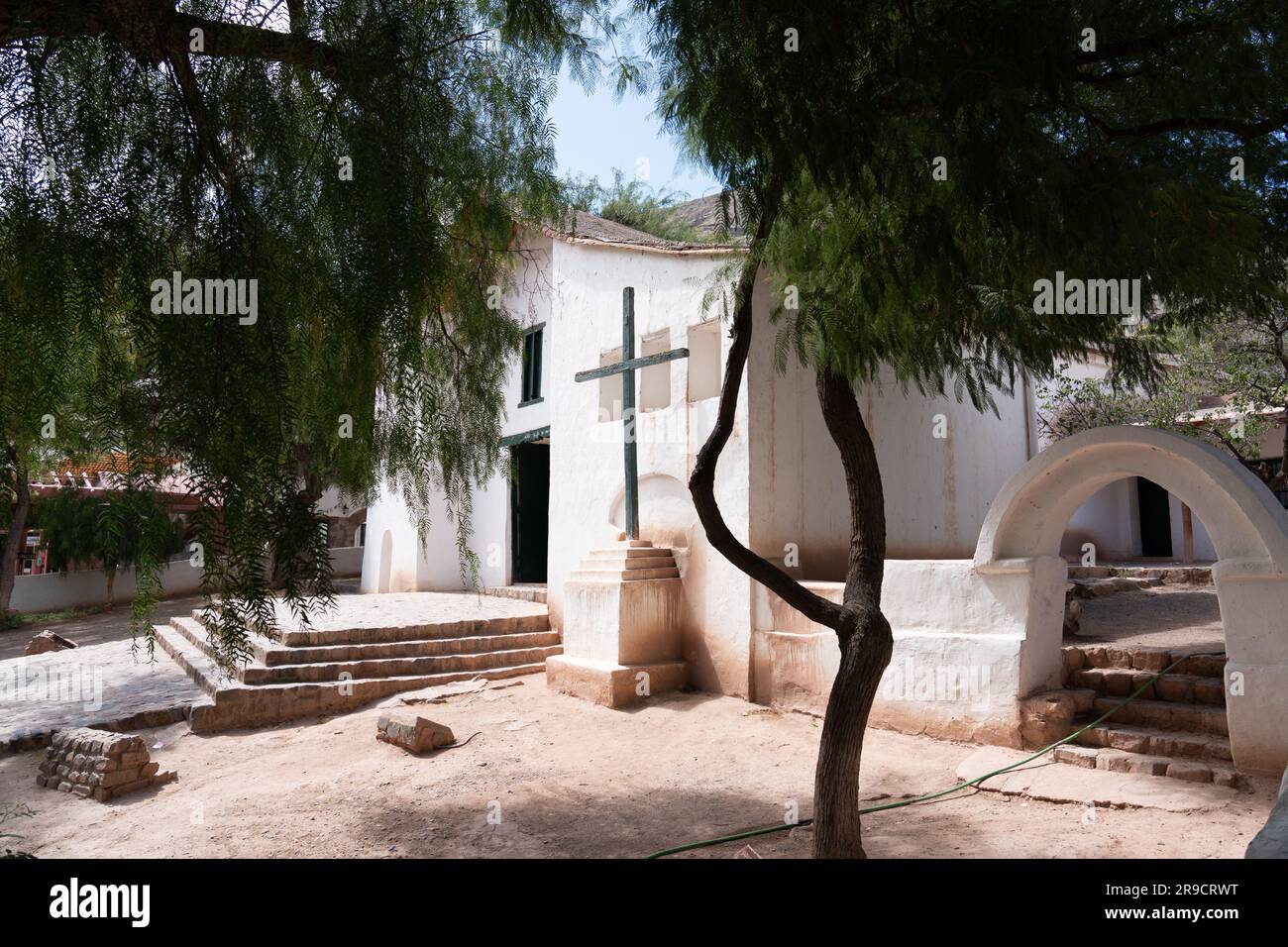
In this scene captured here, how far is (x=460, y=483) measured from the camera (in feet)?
17.6

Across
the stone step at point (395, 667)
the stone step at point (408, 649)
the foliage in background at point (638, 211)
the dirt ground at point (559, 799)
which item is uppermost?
the foliage in background at point (638, 211)

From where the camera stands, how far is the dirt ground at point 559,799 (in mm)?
5055

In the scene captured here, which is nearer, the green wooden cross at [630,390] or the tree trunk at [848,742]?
the tree trunk at [848,742]

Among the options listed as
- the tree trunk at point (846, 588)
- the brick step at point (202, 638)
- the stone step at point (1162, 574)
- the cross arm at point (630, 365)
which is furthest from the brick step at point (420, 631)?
the stone step at point (1162, 574)

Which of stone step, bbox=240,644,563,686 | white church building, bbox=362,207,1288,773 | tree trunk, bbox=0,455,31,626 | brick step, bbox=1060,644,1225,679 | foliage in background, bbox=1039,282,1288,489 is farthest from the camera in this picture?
tree trunk, bbox=0,455,31,626

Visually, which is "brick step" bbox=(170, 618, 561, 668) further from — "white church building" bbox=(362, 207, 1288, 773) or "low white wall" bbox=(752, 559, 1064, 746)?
"low white wall" bbox=(752, 559, 1064, 746)

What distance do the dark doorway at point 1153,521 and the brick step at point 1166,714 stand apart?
421 inches

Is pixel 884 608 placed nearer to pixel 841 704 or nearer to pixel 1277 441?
pixel 841 704

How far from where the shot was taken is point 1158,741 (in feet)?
19.2

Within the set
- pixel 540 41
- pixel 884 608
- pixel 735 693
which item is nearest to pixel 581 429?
pixel 735 693

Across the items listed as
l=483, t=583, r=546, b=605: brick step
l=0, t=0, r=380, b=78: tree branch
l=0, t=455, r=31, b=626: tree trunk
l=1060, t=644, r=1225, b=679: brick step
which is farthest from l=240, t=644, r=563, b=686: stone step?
l=0, t=455, r=31, b=626: tree trunk

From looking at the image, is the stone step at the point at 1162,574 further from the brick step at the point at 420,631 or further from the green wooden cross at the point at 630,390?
the brick step at the point at 420,631

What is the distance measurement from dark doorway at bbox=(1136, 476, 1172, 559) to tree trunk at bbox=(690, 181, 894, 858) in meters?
13.3

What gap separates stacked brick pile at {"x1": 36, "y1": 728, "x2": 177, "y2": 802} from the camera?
6.79 m
